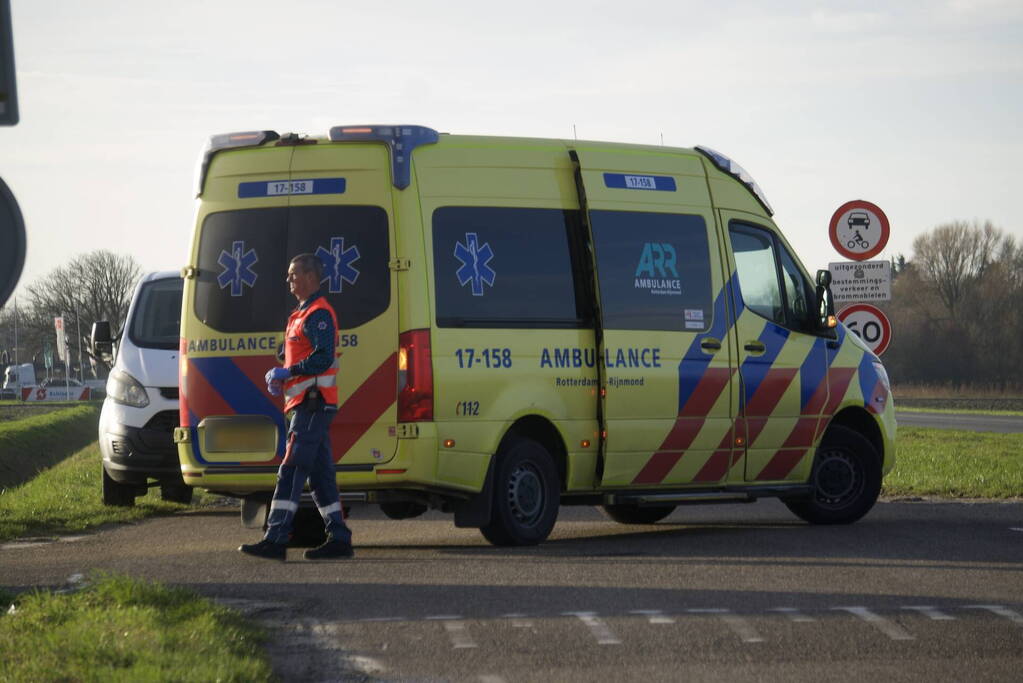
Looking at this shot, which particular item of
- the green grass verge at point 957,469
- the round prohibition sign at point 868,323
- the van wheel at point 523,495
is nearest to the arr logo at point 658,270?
the van wheel at point 523,495

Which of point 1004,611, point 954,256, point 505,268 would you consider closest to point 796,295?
point 505,268

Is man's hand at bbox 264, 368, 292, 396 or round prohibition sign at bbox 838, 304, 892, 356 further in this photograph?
round prohibition sign at bbox 838, 304, 892, 356

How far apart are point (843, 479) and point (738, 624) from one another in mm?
5705

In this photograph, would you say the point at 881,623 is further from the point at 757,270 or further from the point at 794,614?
the point at 757,270

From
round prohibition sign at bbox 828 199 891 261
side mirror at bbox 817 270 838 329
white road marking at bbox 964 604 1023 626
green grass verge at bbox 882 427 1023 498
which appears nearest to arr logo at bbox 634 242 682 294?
side mirror at bbox 817 270 838 329

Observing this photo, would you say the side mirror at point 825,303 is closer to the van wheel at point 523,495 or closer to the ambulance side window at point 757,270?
the ambulance side window at point 757,270

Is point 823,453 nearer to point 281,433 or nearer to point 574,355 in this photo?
point 574,355

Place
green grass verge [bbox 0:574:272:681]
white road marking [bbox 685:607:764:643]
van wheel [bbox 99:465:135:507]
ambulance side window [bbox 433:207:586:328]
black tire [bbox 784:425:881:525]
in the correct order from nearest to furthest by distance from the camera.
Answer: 1. green grass verge [bbox 0:574:272:681]
2. white road marking [bbox 685:607:764:643]
3. ambulance side window [bbox 433:207:586:328]
4. black tire [bbox 784:425:881:525]
5. van wheel [bbox 99:465:135:507]

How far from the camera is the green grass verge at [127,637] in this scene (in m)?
6.16

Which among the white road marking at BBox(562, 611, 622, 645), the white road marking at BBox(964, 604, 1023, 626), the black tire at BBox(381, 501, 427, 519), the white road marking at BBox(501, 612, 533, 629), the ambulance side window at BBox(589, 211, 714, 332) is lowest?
the white road marking at BBox(964, 604, 1023, 626)

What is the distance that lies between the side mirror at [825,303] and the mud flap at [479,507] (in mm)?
3451

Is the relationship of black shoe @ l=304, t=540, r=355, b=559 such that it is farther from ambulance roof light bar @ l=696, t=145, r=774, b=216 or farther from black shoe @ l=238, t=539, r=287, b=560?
ambulance roof light bar @ l=696, t=145, r=774, b=216

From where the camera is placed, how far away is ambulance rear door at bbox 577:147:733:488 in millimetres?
11430

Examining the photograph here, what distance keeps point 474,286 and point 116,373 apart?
5.59m
